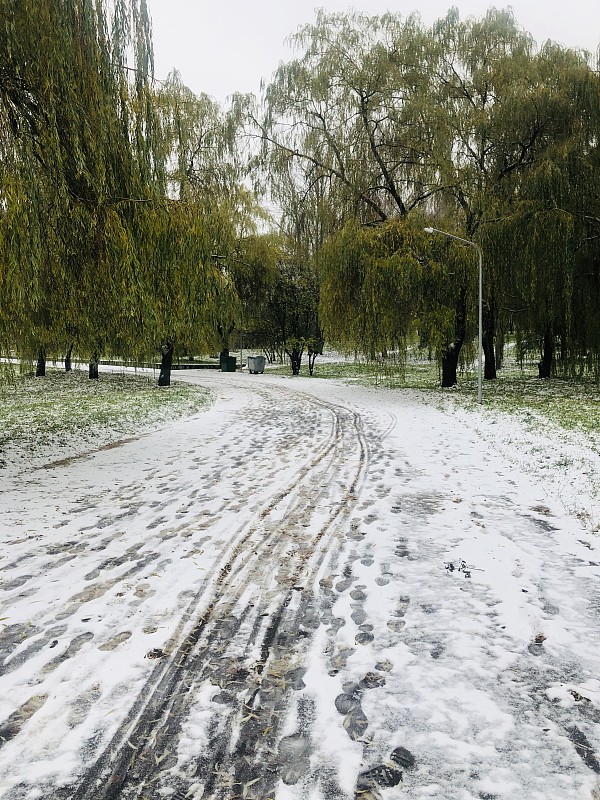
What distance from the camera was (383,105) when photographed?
19.1m

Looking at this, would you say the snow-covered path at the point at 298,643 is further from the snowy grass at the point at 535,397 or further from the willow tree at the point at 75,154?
the snowy grass at the point at 535,397

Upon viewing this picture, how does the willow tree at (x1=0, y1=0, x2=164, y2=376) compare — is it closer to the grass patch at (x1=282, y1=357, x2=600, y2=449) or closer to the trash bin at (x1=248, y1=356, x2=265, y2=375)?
the grass patch at (x1=282, y1=357, x2=600, y2=449)

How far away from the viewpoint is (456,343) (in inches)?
779

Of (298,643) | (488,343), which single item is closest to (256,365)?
(488,343)

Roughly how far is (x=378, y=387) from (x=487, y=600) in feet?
64.6

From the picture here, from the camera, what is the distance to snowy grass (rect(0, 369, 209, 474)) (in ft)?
30.5

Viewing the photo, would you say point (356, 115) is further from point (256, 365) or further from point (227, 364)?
point (227, 364)

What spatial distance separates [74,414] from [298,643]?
12040mm

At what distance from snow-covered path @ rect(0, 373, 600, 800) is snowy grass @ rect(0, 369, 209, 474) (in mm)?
2988

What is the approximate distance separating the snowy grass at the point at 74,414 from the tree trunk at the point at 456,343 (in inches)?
361

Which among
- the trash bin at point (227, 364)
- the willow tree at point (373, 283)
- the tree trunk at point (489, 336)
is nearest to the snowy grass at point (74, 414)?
the willow tree at point (373, 283)

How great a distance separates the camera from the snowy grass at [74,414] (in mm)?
9304

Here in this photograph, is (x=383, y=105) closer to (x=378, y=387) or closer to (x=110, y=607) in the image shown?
(x=378, y=387)

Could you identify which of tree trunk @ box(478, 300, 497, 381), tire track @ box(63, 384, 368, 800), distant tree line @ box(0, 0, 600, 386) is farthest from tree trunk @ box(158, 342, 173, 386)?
tire track @ box(63, 384, 368, 800)
